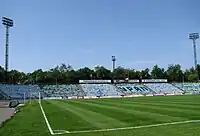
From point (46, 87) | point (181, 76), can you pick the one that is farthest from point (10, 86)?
point (181, 76)

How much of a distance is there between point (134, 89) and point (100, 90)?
47.8 ft

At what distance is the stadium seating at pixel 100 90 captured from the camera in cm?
10550

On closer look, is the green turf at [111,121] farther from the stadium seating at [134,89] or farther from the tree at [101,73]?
the tree at [101,73]

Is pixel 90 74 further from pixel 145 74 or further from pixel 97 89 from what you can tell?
pixel 97 89

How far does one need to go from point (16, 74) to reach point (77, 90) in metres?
68.7

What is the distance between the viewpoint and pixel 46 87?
106875mm

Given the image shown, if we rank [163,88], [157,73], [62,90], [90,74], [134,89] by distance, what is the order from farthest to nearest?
[157,73]
[90,74]
[163,88]
[134,89]
[62,90]

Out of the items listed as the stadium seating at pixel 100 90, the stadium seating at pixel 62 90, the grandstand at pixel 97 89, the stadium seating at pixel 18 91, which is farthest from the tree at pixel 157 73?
the stadium seating at pixel 18 91

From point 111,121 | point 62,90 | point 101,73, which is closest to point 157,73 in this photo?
point 101,73

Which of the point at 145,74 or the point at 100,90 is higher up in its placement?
the point at 145,74

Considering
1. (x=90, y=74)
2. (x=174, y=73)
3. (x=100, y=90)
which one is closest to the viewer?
(x=100, y=90)

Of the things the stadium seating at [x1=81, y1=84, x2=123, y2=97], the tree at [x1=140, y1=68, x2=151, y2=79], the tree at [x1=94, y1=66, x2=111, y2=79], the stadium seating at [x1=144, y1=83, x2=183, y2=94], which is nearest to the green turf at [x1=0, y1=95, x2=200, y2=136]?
the stadium seating at [x1=81, y1=84, x2=123, y2=97]

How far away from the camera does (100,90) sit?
360 feet

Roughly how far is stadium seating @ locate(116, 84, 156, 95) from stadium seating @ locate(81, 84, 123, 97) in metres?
3.26
